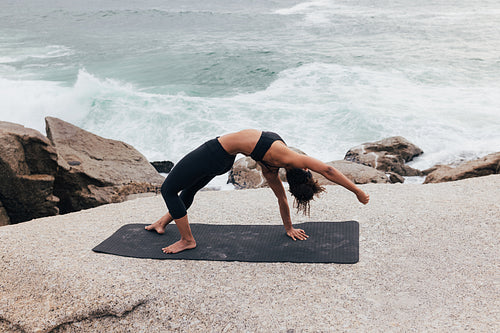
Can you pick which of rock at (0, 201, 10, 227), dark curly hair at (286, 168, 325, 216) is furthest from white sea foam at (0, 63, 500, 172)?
dark curly hair at (286, 168, 325, 216)

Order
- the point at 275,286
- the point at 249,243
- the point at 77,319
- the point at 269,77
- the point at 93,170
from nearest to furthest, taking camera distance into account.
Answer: the point at 77,319 → the point at 275,286 → the point at 249,243 → the point at 93,170 → the point at 269,77

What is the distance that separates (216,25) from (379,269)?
27576mm

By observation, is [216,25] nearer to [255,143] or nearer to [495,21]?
[495,21]

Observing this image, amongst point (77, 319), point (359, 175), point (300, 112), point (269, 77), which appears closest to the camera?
point (77, 319)

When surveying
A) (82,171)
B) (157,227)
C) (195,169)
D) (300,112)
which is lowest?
(300,112)

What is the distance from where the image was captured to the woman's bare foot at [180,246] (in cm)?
457

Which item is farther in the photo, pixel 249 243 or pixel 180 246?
pixel 249 243

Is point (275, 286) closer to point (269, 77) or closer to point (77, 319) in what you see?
point (77, 319)

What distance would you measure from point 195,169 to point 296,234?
138 centimetres

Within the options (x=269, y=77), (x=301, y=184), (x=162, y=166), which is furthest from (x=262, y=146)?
(x=269, y=77)

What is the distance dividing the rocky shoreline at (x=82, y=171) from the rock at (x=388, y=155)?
2 centimetres

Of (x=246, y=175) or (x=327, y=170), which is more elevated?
(x=327, y=170)

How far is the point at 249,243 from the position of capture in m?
4.74

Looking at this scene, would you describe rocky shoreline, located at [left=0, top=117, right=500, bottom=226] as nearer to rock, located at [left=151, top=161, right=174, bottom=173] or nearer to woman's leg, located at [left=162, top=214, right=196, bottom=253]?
rock, located at [left=151, top=161, right=174, bottom=173]
